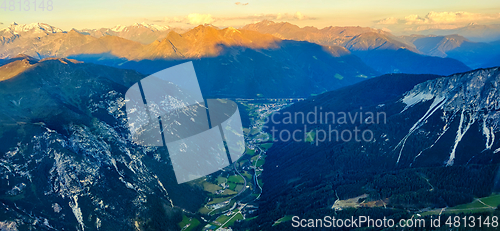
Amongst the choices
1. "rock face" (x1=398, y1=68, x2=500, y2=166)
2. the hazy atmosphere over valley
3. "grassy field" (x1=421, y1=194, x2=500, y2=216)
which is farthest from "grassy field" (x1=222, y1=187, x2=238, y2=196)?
"grassy field" (x1=421, y1=194, x2=500, y2=216)

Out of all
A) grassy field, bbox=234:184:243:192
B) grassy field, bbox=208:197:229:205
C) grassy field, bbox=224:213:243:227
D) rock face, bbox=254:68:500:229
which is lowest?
grassy field, bbox=224:213:243:227

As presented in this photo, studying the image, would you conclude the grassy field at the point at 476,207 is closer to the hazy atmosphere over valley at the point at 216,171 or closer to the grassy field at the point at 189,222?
the hazy atmosphere over valley at the point at 216,171

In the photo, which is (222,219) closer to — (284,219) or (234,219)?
(234,219)

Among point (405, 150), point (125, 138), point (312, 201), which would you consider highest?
point (125, 138)

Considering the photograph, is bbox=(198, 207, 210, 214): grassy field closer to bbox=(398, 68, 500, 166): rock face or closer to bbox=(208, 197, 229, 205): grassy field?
bbox=(208, 197, 229, 205): grassy field

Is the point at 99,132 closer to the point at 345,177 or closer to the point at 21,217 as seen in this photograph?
the point at 21,217

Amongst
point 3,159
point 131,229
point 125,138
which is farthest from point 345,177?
point 3,159

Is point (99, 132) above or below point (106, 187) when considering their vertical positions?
above

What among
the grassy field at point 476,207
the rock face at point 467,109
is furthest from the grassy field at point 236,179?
the grassy field at point 476,207

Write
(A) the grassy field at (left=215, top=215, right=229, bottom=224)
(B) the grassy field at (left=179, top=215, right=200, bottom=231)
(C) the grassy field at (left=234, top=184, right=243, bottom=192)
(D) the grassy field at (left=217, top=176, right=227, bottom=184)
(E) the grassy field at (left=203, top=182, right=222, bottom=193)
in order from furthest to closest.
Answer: (D) the grassy field at (left=217, top=176, right=227, bottom=184)
(C) the grassy field at (left=234, top=184, right=243, bottom=192)
(E) the grassy field at (left=203, top=182, right=222, bottom=193)
(A) the grassy field at (left=215, top=215, right=229, bottom=224)
(B) the grassy field at (left=179, top=215, right=200, bottom=231)
